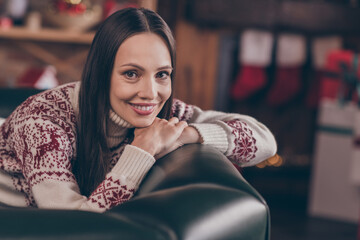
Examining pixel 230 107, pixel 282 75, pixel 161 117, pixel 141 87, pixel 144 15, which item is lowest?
pixel 230 107

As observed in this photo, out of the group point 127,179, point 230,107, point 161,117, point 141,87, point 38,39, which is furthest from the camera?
point 230,107

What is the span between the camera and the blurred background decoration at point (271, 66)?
3020mm

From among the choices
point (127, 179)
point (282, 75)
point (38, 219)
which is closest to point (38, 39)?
point (282, 75)

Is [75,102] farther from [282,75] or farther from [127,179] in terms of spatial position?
[282,75]

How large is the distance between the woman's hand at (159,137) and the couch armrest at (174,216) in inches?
10.6

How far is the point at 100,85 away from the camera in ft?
4.13

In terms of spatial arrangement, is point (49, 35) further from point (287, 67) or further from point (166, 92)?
point (166, 92)

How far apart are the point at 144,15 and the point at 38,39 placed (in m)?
2.08

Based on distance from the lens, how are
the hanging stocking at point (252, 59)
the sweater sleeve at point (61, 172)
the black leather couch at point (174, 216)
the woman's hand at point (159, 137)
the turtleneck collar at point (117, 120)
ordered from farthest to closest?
1. the hanging stocking at point (252, 59)
2. the turtleneck collar at point (117, 120)
3. the woman's hand at point (159, 137)
4. the sweater sleeve at point (61, 172)
5. the black leather couch at point (174, 216)

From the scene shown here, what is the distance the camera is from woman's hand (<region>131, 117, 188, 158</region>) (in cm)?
119

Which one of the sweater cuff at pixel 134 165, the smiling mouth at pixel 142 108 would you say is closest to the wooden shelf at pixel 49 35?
the smiling mouth at pixel 142 108

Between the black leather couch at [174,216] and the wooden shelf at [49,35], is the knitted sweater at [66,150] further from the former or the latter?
the wooden shelf at [49,35]

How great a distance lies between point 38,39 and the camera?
317 cm

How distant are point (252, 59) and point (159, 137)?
2.20 metres
